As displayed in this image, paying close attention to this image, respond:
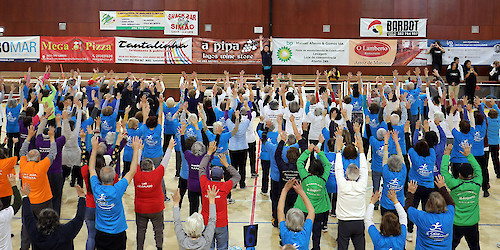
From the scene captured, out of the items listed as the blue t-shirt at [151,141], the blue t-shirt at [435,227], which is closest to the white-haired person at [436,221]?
the blue t-shirt at [435,227]

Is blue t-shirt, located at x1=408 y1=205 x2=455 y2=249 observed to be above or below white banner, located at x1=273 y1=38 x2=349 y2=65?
below

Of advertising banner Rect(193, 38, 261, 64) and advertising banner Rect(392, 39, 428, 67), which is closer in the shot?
advertising banner Rect(392, 39, 428, 67)

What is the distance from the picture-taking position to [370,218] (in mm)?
6117

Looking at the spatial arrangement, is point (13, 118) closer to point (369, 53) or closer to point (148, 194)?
point (148, 194)

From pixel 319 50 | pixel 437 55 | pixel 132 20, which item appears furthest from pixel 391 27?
pixel 132 20

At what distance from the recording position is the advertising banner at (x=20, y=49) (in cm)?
2506

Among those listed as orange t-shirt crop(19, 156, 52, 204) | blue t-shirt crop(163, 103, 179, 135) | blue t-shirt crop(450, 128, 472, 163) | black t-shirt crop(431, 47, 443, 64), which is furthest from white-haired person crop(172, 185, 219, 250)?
black t-shirt crop(431, 47, 443, 64)

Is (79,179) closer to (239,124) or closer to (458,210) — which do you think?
(239,124)

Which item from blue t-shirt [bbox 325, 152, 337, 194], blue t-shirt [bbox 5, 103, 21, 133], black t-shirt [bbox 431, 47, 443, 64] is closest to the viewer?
blue t-shirt [bbox 325, 152, 337, 194]

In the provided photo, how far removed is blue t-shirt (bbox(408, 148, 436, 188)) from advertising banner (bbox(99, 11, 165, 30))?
756 inches

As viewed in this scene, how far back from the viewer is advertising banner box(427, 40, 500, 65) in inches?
989

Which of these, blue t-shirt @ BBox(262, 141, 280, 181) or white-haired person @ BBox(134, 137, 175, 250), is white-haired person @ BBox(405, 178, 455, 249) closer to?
blue t-shirt @ BBox(262, 141, 280, 181)

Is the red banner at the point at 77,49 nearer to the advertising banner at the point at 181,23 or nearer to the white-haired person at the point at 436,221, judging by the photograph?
the advertising banner at the point at 181,23

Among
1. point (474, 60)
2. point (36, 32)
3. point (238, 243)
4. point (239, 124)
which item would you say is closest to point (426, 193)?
point (238, 243)
